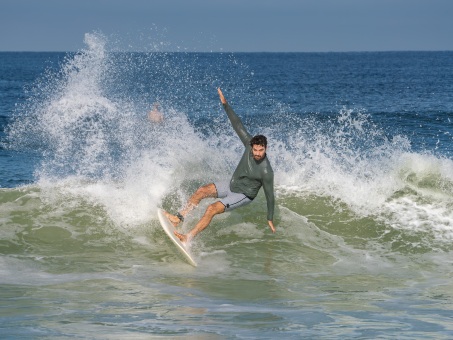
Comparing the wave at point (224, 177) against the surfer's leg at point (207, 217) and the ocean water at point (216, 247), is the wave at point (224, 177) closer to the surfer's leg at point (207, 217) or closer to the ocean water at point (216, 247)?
the ocean water at point (216, 247)

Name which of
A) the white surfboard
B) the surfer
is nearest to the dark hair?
the surfer

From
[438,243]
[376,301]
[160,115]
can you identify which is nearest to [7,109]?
[160,115]

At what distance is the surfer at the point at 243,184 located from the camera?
409 inches

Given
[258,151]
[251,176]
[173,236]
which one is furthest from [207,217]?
[258,151]

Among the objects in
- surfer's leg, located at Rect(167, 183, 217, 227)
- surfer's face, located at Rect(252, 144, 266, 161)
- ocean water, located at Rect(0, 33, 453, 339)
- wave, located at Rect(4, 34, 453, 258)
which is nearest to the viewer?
ocean water, located at Rect(0, 33, 453, 339)

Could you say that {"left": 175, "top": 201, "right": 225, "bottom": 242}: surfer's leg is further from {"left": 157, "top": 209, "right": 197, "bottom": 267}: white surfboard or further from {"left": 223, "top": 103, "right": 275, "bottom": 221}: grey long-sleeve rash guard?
{"left": 223, "top": 103, "right": 275, "bottom": 221}: grey long-sleeve rash guard

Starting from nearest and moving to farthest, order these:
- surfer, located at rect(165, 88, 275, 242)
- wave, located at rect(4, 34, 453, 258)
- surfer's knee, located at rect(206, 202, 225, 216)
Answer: surfer, located at rect(165, 88, 275, 242) < surfer's knee, located at rect(206, 202, 225, 216) < wave, located at rect(4, 34, 453, 258)

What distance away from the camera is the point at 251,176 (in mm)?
10547

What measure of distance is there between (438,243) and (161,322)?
5.97 meters

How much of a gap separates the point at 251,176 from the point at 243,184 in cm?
21

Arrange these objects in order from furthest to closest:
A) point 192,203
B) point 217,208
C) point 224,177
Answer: point 224,177 < point 192,203 < point 217,208

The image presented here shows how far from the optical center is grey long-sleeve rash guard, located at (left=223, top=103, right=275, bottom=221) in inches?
410

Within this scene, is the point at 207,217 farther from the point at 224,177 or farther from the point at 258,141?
the point at 224,177

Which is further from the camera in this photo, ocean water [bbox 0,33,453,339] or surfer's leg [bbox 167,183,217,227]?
surfer's leg [bbox 167,183,217,227]
